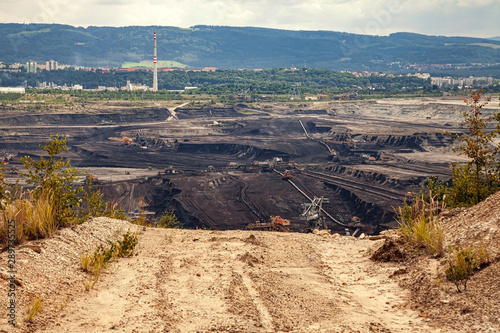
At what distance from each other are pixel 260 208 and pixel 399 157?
29643mm

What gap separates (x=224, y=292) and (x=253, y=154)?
221ft

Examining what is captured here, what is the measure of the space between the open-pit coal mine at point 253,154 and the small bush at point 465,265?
398 inches

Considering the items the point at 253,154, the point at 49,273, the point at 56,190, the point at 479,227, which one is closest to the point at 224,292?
the point at 49,273

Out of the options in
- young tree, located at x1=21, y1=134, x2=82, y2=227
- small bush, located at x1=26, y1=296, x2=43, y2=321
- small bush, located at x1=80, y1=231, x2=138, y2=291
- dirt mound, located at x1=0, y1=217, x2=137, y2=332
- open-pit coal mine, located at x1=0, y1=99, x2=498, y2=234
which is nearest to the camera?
small bush, located at x1=26, y1=296, x2=43, y2=321

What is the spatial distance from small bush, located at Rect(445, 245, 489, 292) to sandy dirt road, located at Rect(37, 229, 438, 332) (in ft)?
3.11

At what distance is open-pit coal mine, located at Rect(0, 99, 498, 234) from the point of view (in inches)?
1842

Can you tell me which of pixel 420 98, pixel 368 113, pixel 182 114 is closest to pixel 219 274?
pixel 182 114

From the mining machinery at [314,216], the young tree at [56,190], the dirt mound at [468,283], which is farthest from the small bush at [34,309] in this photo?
the mining machinery at [314,216]

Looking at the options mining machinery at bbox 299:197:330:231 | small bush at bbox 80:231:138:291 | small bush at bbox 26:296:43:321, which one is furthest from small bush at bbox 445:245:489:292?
mining machinery at bbox 299:197:330:231

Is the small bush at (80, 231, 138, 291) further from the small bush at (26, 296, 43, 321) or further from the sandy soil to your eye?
the small bush at (26, 296, 43, 321)

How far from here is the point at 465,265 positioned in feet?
31.5

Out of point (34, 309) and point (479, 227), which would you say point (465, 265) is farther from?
point (34, 309)

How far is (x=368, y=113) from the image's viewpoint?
401ft

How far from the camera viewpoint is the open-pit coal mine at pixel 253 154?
153ft
